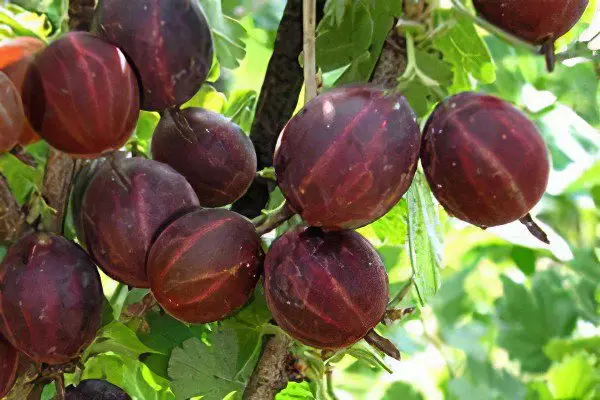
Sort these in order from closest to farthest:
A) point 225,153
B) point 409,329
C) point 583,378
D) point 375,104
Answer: point 375,104, point 225,153, point 583,378, point 409,329

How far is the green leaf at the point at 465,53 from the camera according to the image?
655mm

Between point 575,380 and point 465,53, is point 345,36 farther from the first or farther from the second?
point 575,380

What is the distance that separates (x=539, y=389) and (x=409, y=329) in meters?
0.64

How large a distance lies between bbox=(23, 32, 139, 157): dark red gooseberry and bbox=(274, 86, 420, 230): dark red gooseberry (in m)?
0.11

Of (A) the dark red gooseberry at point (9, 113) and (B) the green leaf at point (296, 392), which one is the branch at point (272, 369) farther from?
(A) the dark red gooseberry at point (9, 113)

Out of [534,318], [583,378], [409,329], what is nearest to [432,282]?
[583,378]

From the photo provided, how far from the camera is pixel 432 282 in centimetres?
71

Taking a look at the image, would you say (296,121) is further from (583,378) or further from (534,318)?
(534,318)

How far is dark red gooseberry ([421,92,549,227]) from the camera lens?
524 mm

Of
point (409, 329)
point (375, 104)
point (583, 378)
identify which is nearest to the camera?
point (375, 104)

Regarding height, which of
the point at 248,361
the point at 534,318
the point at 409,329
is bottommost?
the point at 409,329

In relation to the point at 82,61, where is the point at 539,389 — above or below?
below

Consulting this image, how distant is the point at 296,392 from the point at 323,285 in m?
0.22

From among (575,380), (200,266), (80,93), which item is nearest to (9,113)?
(80,93)
